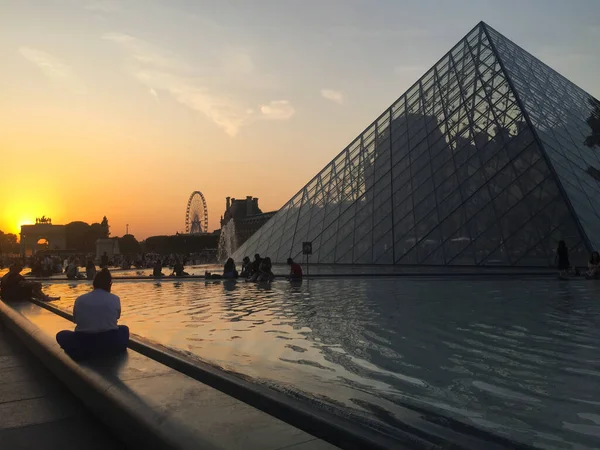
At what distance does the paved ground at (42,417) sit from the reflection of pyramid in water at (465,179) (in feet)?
65.7

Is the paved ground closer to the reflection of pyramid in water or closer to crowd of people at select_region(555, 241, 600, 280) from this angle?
crowd of people at select_region(555, 241, 600, 280)

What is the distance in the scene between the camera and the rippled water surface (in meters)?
3.89

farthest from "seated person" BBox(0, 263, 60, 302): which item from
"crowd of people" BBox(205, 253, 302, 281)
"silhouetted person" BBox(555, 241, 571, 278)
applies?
"silhouetted person" BBox(555, 241, 571, 278)

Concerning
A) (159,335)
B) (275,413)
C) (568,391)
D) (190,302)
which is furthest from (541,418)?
(190,302)

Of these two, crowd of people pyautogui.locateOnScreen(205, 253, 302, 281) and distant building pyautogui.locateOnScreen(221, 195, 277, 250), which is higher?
distant building pyautogui.locateOnScreen(221, 195, 277, 250)

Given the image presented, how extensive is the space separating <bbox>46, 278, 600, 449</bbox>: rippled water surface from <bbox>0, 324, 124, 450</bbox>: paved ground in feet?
5.10

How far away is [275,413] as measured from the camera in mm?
3514

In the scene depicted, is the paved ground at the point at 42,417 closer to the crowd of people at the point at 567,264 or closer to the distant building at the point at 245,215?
the crowd of people at the point at 567,264

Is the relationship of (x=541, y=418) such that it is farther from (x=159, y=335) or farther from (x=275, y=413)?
(x=159, y=335)

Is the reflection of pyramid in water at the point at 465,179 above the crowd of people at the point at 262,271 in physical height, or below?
above

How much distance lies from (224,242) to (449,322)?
64.3 metres

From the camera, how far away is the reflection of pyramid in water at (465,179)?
22.4 meters

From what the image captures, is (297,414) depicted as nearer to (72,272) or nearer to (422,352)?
(422,352)

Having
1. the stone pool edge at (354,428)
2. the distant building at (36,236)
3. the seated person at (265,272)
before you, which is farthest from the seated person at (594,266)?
the distant building at (36,236)
